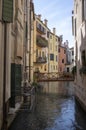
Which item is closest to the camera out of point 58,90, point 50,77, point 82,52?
point 82,52

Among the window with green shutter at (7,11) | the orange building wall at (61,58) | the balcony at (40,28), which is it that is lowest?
the window with green shutter at (7,11)

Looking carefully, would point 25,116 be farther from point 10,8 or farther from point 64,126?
point 10,8

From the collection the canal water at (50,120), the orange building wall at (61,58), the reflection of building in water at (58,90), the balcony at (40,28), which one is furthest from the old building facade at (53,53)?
the canal water at (50,120)

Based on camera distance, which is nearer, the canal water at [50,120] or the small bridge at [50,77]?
the canal water at [50,120]

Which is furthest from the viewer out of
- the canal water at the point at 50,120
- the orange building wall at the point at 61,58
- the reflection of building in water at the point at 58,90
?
the orange building wall at the point at 61,58

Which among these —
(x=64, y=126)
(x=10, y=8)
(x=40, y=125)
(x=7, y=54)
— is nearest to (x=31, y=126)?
(x=40, y=125)

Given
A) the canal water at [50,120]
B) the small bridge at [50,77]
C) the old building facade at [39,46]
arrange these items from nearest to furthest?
1. the canal water at [50,120]
2. the small bridge at [50,77]
3. the old building facade at [39,46]

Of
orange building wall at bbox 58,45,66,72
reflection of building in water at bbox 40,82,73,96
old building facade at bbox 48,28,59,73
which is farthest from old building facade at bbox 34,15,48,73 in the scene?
orange building wall at bbox 58,45,66,72

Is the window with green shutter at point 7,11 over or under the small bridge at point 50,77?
over

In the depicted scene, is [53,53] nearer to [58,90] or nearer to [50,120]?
[58,90]

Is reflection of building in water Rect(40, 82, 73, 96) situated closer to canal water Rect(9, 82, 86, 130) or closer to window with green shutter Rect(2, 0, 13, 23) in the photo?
canal water Rect(9, 82, 86, 130)

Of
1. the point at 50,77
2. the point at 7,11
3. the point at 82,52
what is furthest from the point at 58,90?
the point at 7,11

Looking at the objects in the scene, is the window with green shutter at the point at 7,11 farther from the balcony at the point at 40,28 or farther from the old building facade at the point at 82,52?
the balcony at the point at 40,28

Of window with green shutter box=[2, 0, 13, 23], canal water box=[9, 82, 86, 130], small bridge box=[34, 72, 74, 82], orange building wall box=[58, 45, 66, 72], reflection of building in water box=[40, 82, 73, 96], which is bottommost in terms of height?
canal water box=[9, 82, 86, 130]
